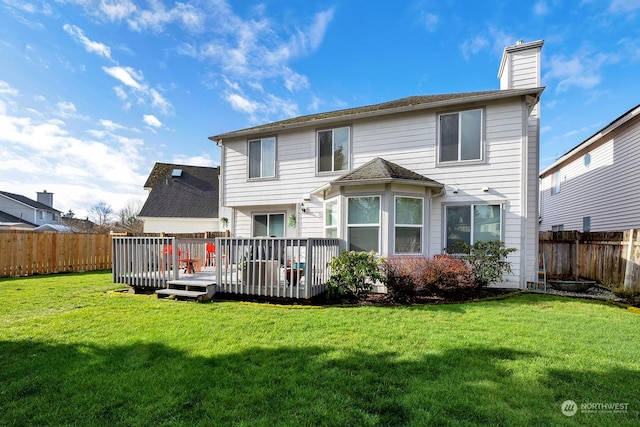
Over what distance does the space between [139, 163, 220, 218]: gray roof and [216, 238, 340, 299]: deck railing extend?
640 inches

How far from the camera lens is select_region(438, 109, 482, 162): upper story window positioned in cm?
874

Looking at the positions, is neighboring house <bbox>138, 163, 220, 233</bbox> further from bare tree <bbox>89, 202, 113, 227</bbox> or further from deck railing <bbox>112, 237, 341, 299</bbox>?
bare tree <bbox>89, 202, 113, 227</bbox>

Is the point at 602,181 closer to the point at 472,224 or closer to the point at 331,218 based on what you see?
the point at 472,224

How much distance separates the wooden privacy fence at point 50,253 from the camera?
11.1 m

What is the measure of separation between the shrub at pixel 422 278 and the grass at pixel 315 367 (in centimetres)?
110

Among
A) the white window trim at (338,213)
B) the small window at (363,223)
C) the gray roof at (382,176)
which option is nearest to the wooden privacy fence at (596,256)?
the gray roof at (382,176)

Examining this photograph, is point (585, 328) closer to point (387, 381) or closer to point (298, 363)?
point (387, 381)

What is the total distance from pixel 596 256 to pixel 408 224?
6362mm

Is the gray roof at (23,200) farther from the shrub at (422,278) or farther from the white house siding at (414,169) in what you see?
the shrub at (422,278)

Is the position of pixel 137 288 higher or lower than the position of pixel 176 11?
lower

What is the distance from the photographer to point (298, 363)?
344 cm

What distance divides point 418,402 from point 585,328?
4.06m

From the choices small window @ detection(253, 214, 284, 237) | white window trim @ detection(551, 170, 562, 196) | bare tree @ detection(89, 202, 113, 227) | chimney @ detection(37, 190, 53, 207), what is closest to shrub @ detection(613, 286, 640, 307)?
small window @ detection(253, 214, 284, 237)

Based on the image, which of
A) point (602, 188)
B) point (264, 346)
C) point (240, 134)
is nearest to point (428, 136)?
point (240, 134)
